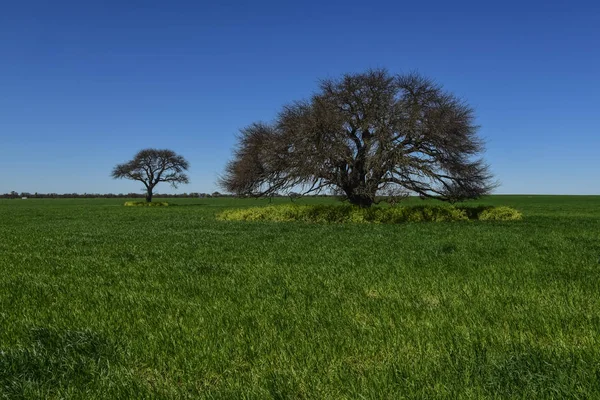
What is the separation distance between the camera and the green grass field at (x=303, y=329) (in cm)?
383

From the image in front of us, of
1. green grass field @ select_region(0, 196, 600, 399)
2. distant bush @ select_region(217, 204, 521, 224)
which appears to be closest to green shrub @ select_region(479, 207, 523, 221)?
distant bush @ select_region(217, 204, 521, 224)

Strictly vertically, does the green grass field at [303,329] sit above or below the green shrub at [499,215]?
below

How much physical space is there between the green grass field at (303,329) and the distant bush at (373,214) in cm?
1716

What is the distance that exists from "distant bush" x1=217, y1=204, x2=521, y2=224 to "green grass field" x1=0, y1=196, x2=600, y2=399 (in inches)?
676

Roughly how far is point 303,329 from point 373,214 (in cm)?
2374

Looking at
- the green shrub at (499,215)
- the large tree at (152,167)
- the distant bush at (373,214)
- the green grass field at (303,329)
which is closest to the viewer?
the green grass field at (303,329)

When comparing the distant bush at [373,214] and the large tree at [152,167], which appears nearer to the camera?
the distant bush at [373,214]

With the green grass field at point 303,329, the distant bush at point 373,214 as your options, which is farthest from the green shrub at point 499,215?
the green grass field at point 303,329

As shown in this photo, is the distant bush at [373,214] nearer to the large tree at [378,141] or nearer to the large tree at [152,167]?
the large tree at [378,141]

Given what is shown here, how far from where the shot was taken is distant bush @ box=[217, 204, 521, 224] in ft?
93.7

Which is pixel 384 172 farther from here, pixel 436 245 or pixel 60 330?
pixel 60 330

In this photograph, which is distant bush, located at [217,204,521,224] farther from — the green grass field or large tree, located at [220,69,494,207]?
the green grass field

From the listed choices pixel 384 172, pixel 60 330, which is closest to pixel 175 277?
pixel 60 330

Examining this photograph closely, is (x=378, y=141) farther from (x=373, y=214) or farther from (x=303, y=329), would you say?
(x=303, y=329)
